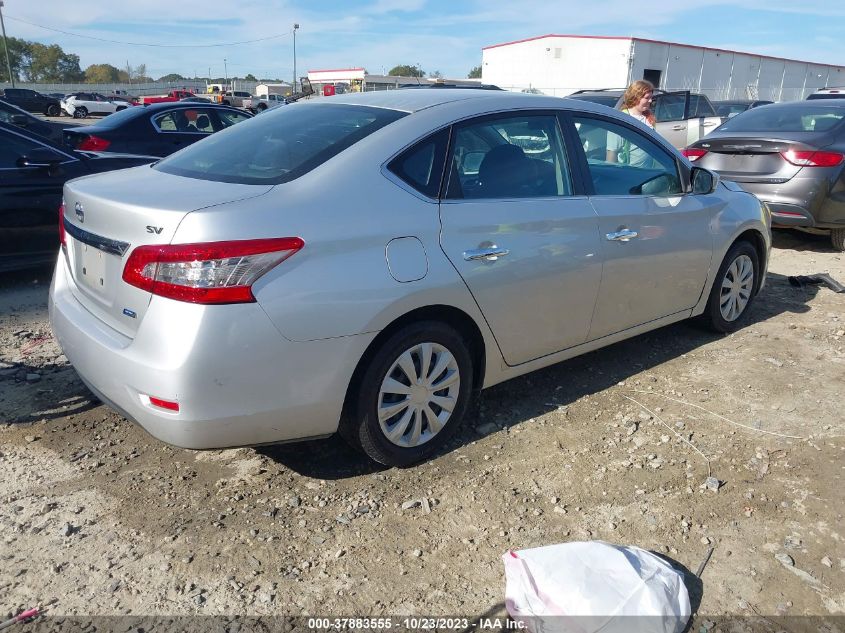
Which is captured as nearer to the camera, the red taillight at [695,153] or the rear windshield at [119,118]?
the red taillight at [695,153]

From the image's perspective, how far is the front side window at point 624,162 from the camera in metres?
3.78

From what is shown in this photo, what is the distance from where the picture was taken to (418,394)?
3.06 metres

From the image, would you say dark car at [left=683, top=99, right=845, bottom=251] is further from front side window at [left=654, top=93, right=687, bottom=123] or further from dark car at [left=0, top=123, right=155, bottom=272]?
dark car at [left=0, top=123, right=155, bottom=272]

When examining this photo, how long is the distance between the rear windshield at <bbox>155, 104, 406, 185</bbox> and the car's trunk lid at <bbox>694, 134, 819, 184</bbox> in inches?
211

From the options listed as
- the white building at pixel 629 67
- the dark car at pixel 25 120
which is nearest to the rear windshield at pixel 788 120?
the dark car at pixel 25 120

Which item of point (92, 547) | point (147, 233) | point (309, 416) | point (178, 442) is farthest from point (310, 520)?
point (147, 233)

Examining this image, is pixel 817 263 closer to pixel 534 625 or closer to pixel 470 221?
pixel 470 221

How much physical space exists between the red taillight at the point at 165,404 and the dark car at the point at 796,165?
253 inches

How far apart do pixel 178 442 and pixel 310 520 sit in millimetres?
Result: 630

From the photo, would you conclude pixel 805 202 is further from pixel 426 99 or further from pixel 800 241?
pixel 426 99

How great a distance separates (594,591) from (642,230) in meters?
2.27

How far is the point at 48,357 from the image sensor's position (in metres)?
4.27

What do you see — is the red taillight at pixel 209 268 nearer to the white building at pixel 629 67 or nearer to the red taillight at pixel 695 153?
the red taillight at pixel 695 153

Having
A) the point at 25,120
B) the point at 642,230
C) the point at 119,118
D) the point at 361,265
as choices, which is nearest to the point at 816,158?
the point at 642,230
